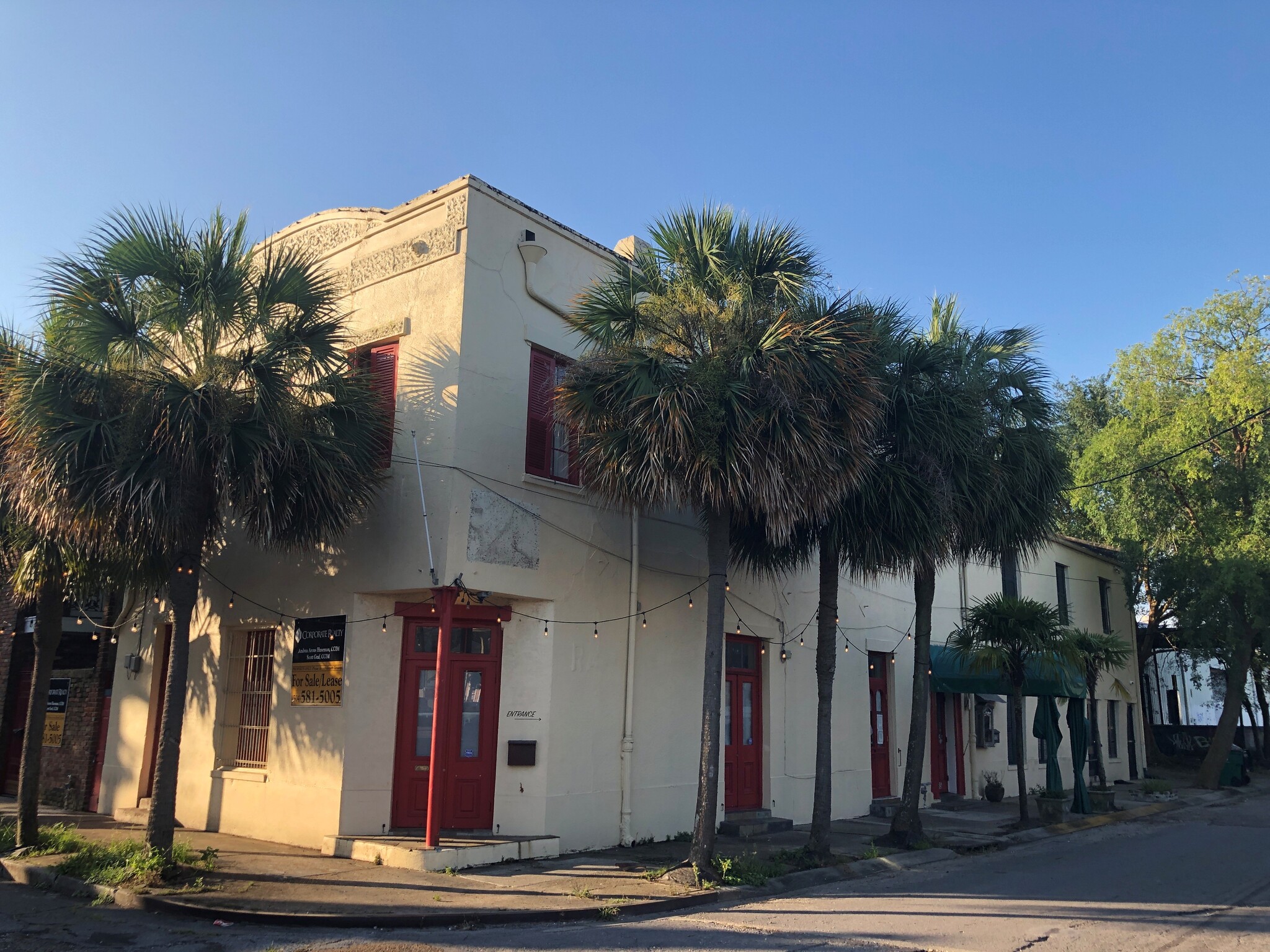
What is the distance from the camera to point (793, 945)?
801 cm

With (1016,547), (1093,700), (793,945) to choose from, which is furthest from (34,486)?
(1093,700)

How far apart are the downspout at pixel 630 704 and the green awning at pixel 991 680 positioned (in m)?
6.90

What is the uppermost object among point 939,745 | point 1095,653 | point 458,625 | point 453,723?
point 1095,653

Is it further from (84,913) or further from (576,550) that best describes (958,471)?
(84,913)

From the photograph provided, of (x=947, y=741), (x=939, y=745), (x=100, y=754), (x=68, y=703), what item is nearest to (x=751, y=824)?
(x=939, y=745)

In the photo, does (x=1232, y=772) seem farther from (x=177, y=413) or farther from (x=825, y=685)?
(x=177, y=413)

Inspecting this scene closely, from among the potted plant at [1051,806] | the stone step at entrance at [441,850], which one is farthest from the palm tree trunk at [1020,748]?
the stone step at entrance at [441,850]

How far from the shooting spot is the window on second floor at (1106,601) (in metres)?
28.3

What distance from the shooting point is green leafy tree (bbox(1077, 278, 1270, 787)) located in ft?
80.3

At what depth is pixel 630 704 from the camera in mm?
13555

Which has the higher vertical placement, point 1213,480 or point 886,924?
point 1213,480

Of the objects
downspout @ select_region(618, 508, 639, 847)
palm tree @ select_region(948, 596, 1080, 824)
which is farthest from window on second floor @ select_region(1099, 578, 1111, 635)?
downspout @ select_region(618, 508, 639, 847)

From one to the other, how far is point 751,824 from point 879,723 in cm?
557

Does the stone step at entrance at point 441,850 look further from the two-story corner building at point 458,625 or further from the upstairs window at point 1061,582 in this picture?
the upstairs window at point 1061,582
